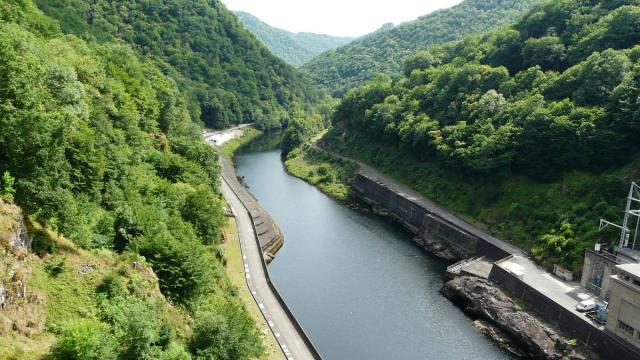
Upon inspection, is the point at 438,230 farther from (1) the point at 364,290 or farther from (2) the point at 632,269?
(2) the point at 632,269

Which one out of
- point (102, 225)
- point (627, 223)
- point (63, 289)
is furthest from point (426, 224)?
point (63, 289)

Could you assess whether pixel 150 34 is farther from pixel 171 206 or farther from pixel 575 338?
pixel 575 338

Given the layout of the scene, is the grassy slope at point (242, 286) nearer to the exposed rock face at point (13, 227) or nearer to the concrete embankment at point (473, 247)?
the exposed rock face at point (13, 227)

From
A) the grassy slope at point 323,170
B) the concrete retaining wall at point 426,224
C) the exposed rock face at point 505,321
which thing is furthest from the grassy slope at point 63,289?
the grassy slope at point 323,170

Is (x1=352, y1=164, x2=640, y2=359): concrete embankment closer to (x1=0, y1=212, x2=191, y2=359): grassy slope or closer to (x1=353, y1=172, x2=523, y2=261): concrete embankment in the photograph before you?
(x1=353, y1=172, x2=523, y2=261): concrete embankment

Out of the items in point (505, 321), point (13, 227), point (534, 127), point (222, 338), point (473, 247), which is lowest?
point (505, 321)

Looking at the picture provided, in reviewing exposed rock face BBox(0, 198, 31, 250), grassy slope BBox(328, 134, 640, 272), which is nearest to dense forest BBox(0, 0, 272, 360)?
exposed rock face BBox(0, 198, 31, 250)
